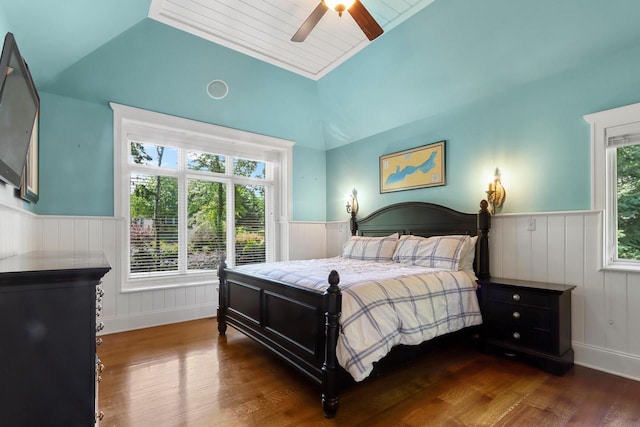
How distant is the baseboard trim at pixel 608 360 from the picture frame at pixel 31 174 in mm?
4657

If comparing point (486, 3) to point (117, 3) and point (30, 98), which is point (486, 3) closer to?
point (117, 3)

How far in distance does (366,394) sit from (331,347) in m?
0.53

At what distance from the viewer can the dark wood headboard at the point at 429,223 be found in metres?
3.25

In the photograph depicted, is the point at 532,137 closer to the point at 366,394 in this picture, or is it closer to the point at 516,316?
the point at 516,316

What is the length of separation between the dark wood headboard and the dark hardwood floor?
1022 mm

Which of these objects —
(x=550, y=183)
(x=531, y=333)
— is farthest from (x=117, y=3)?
(x=531, y=333)

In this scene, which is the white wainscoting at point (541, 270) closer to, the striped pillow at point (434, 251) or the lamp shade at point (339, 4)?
the striped pillow at point (434, 251)

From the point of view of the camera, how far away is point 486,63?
312cm

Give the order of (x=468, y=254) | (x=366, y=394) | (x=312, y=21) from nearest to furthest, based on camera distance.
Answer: (x=366, y=394) → (x=312, y=21) → (x=468, y=254)

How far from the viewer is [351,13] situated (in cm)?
235

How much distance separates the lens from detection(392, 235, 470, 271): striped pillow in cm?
315

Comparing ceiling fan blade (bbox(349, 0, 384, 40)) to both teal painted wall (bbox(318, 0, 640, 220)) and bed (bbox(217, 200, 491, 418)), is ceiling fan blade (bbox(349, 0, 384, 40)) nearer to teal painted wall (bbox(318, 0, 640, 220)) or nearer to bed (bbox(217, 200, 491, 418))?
teal painted wall (bbox(318, 0, 640, 220))

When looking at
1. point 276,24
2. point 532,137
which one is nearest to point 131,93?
point 276,24

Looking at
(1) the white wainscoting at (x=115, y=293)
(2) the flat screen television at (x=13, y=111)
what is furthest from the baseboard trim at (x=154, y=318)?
(2) the flat screen television at (x=13, y=111)
